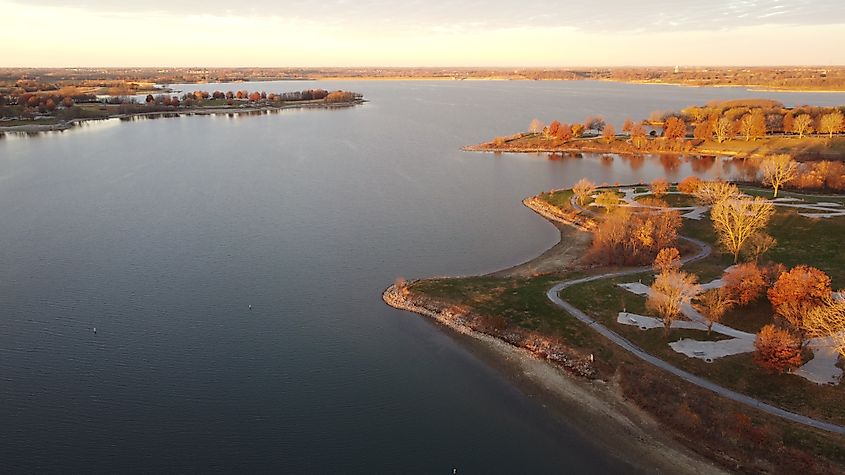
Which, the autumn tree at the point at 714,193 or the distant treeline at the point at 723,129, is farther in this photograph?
the distant treeline at the point at 723,129

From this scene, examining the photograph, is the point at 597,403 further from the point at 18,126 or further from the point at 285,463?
the point at 18,126

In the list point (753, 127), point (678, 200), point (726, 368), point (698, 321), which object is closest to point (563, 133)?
point (753, 127)

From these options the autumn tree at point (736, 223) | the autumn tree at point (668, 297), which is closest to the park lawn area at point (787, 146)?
the autumn tree at point (736, 223)

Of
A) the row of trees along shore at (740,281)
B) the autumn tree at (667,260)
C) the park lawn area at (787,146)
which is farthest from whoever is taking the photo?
the park lawn area at (787,146)

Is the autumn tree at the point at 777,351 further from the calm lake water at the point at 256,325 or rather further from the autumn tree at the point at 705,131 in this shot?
the autumn tree at the point at 705,131

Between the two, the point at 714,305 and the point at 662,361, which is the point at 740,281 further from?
the point at 662,361

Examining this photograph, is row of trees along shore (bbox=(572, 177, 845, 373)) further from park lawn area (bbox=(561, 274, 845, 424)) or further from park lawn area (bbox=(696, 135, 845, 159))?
park lawn area (bbox=(696, 135, 845, 159))
